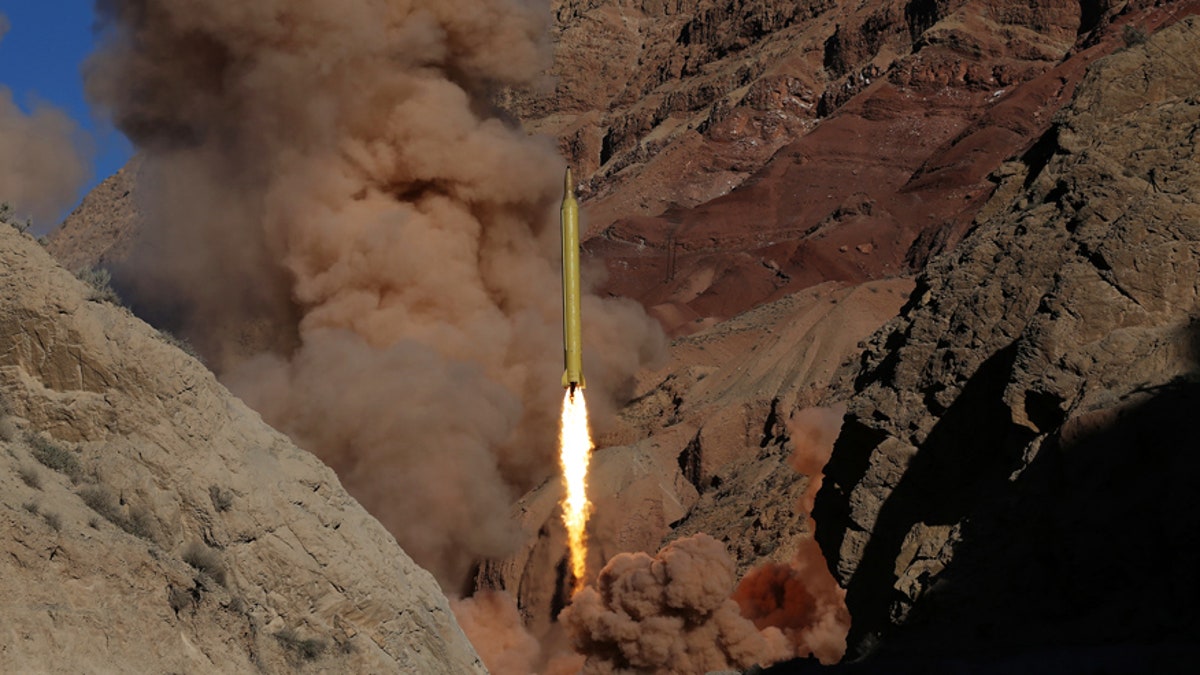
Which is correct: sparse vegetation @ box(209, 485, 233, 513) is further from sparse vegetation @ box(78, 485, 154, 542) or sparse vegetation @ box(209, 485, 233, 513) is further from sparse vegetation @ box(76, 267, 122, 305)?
sparse vegetation @ box(76, 267, 122, 305)

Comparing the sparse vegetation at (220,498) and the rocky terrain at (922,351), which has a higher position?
the rocky terrain at (922,351)

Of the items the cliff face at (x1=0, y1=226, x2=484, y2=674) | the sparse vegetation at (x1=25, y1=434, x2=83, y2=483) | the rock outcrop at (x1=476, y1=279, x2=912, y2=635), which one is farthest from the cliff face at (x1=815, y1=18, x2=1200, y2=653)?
the rock outcrop at (x1=476, y1=279, x2=912, y2=635)

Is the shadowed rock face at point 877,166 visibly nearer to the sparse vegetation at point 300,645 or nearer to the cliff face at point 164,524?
the cliff face at point 164,524

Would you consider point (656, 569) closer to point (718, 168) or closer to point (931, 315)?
point (931, 315)

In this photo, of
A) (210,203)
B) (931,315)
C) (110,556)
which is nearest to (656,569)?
(931,315)

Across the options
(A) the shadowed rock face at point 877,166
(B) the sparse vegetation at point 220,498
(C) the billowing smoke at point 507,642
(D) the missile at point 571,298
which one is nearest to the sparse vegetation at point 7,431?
(B) the sparse vegetation at point 220,498
